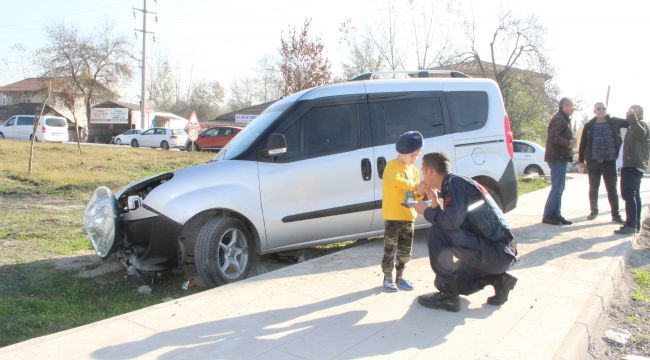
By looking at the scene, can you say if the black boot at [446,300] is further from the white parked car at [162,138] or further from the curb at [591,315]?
the white parked car at [162,138]

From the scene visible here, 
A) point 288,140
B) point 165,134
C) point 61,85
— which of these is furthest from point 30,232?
point 61,85

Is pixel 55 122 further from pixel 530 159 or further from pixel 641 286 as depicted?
pixel 641 286

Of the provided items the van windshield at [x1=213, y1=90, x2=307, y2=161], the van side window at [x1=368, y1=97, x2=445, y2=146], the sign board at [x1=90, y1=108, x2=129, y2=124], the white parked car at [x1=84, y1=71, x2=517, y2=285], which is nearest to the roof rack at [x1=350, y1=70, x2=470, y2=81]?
the white parked car at [x1=84, y1=71, x2=517, y2=285]

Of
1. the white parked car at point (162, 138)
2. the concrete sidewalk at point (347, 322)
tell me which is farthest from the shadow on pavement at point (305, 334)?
the white parked car at point (162, 138)

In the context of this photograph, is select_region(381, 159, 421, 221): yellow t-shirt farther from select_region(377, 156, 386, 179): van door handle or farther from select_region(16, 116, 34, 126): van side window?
select_region(16, 116, 34, 126): van side window

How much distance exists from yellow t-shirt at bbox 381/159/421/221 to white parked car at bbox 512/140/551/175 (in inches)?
545

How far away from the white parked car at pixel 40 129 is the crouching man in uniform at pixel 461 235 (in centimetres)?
2966

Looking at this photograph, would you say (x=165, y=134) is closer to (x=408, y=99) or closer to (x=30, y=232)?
(x=30, y=232)

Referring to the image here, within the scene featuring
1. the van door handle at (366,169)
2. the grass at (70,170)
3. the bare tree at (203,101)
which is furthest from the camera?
the bare tree at (203,101)

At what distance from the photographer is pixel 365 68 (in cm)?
3362

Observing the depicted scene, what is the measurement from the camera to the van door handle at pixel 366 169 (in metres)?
5.40

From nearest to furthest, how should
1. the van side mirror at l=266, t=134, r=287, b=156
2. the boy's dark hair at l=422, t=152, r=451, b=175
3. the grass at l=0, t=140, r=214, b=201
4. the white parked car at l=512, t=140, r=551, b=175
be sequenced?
1. the boy's dark hair at l=422, t=152, r=451, b=175
2. the van side mirror at l=266, t=134, r=287, b=156
3. the grass at l=0, t=140, r=214, b=201
4. the white parked car at l=512, t=140, r=551, b=175

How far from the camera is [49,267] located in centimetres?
541

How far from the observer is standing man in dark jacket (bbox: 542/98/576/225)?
23.4 feet
